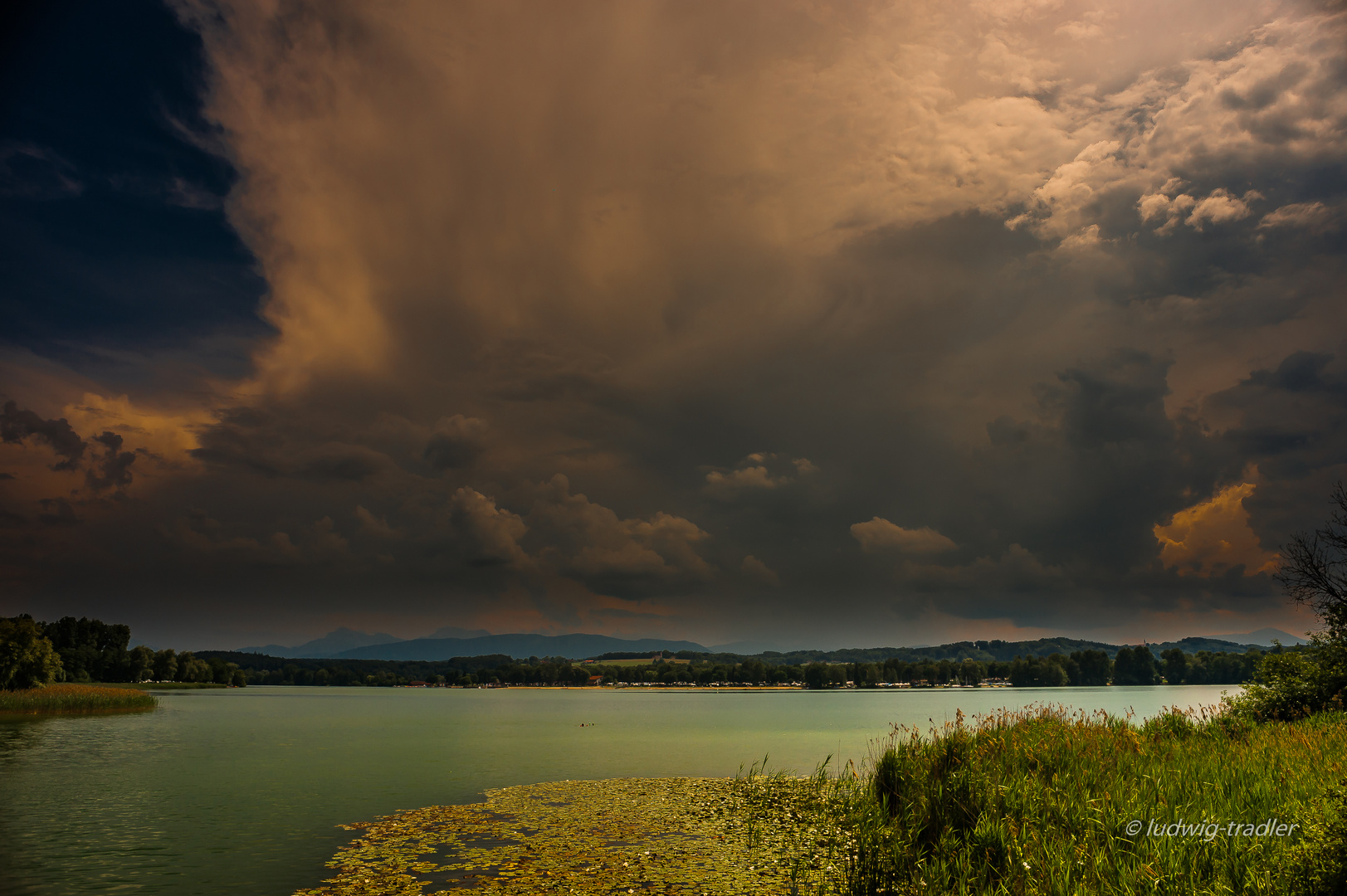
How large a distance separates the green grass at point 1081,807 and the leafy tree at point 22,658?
363ft

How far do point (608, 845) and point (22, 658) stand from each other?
351 ft

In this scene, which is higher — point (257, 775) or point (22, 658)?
point (22, 658)

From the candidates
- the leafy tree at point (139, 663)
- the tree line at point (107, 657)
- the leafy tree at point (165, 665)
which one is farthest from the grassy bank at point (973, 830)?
the leafy tree at point (165, 665)

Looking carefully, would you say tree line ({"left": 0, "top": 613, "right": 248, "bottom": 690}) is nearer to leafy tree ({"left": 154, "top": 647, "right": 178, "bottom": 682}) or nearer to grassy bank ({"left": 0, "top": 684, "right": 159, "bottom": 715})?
leafy tree ({"left": 154, "top": 647, "right": 178, "bottom": 682})

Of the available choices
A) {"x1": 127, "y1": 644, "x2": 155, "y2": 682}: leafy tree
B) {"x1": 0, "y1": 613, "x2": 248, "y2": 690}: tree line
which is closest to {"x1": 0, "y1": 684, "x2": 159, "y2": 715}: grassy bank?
{"x1": 0, "y1": 613, "x2": 248, "y2": 690}: tree line

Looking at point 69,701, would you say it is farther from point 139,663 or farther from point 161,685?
point 161,685

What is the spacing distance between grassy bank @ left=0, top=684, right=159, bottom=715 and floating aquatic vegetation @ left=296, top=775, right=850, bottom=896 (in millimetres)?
84955

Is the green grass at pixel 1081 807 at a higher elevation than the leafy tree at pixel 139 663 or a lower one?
higher

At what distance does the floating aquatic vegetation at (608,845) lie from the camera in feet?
53.4

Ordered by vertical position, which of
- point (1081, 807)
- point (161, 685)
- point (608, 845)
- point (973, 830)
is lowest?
point (161, 685)

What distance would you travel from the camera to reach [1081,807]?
15.2 meters

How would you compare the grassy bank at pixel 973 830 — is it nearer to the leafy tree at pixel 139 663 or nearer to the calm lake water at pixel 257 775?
the calm lake water at pixel 257 775

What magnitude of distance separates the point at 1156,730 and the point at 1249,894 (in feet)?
55.6

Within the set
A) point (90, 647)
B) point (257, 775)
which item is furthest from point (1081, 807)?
point (90, 647)
